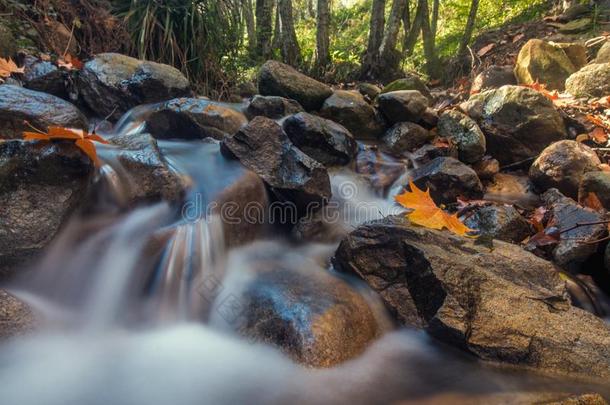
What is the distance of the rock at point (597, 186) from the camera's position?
144 inches

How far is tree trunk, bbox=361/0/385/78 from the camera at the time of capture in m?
8.59

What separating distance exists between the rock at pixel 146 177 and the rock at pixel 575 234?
3048mm

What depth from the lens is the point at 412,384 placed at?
A: 2125 mm

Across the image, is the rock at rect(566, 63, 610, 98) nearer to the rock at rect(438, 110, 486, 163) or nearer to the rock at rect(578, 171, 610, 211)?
the rock at rect(438, 110, 486, 163)

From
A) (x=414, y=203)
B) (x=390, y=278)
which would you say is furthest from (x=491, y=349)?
(x=414, y=203)

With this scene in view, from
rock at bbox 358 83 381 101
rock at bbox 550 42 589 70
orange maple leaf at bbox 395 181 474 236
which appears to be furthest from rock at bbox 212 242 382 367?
rock at bbox 550 42 589 70

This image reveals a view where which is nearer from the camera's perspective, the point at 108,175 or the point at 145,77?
the point at 108,175

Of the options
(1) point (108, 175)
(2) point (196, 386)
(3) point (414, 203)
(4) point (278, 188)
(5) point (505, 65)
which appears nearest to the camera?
(2) point (196, 386)

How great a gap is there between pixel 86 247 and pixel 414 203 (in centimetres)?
293

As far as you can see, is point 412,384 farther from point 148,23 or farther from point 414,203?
point 148,23

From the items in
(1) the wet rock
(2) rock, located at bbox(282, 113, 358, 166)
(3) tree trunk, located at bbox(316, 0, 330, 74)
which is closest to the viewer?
(1) the wet rock

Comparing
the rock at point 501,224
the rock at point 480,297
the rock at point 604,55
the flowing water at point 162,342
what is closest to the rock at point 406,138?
the rock at point 501,224

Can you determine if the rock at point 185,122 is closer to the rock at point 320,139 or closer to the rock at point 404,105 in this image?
the rock at point 320,139

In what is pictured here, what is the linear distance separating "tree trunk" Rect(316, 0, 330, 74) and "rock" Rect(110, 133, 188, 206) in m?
6.17
